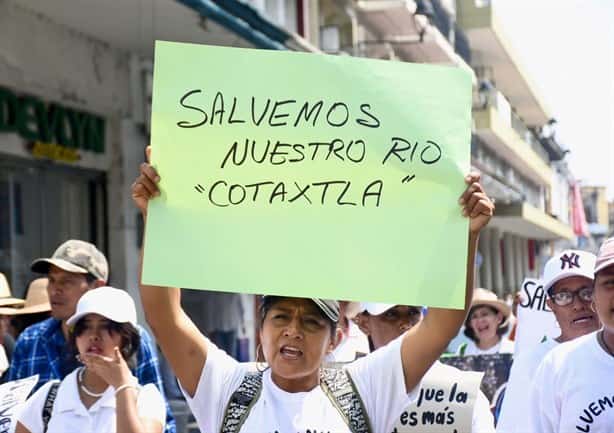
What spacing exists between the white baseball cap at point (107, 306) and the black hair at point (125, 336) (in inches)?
0.8

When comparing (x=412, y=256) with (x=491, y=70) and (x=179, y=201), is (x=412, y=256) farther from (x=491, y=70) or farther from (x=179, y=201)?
(x=491, y=70)

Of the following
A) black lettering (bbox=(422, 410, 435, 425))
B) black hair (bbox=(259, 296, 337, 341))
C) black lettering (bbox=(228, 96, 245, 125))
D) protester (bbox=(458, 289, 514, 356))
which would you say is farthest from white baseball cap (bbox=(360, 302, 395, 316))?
protester (bbox=(458, 289, 514, 356))

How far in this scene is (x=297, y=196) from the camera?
8.87 feet

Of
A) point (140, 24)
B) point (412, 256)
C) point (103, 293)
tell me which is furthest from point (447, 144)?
point (140, 24)

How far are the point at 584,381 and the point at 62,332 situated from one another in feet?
8.35

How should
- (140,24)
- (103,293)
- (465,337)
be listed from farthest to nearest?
(140,24) < (465,337) < (103,293)

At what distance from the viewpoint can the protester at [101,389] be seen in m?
3.61

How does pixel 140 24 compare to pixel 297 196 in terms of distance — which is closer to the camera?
pixel 297 196

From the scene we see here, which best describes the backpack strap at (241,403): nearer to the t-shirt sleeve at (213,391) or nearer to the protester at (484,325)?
the t-shirt sleeve at (213,391)

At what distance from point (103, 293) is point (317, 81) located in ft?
5.09

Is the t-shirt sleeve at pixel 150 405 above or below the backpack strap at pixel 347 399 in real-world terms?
below

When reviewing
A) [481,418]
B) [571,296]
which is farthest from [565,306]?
[481,418]

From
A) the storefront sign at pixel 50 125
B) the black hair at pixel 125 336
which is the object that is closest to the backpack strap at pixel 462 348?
the black hair at pixel 125 336

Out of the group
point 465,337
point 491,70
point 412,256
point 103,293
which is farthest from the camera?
point 491,70
